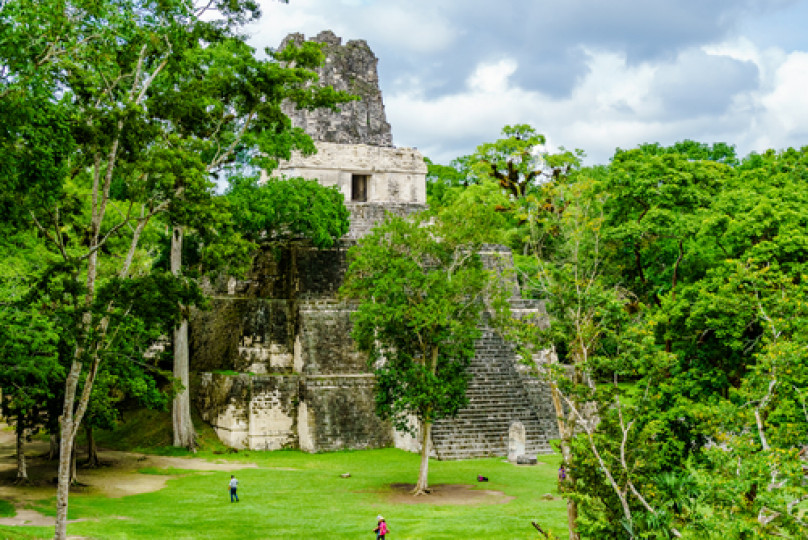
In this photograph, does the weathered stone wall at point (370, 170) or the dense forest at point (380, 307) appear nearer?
the dense forest at point (380, 307)

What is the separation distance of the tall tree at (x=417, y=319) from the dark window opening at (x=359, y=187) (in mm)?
13921

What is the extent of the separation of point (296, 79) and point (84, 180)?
947cm

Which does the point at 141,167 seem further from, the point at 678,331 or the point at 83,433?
the point at 83,433

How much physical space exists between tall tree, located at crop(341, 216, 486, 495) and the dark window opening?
13921 mm

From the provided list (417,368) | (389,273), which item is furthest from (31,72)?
(417,368)

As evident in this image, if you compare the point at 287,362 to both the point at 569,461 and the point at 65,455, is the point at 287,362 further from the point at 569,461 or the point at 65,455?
the point at 569,461

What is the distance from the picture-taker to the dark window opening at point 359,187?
3020 centimetres

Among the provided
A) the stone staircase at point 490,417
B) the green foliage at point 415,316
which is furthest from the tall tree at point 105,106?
the stone staircase at point 490,417

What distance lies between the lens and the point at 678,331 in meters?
14.9

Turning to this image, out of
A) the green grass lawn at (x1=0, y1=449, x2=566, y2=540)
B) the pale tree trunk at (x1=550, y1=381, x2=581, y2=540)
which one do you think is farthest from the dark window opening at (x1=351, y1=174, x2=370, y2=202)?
the pale tree trunk at (x1=550, y1=381, x2=581, y2=540)

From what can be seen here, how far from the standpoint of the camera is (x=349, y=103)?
31328 mm

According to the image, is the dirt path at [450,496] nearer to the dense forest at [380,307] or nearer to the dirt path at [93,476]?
the dense forest at [380,307]

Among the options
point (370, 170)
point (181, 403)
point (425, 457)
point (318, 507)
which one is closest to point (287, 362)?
point (181, 403)

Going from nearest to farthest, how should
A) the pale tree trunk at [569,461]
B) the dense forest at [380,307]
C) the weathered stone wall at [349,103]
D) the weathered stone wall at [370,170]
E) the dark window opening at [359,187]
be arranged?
the dense forest at [380,307] → the pale tree trunk at [569,461] → the weathered stone wall at [370,170] → the dark window opening at [359,187] → the weathered stone wall at [349,103]
